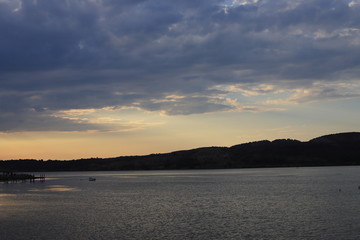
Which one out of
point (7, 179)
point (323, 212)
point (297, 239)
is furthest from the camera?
point (7, 179)

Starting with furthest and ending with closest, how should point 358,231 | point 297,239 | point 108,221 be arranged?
point 108,221
point 358,231
point 297,239

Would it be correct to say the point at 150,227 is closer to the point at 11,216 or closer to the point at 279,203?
the point at 11,216

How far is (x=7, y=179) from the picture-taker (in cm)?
16888

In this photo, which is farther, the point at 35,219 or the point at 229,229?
the point at 35,219

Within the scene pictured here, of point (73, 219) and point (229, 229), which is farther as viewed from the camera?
point (73, 219)

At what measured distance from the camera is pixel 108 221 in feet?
175

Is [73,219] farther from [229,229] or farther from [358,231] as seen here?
[358,231]

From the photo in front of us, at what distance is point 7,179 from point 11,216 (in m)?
119

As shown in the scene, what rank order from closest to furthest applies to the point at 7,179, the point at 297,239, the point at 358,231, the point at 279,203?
the point at 297,239, the point at 358,231, the point at 279,203, the point at 7,179

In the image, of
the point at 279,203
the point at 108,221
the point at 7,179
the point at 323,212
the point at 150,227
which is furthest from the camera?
the point at 7,179

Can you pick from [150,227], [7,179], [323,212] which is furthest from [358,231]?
[7,179]

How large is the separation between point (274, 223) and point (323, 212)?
13.3 m

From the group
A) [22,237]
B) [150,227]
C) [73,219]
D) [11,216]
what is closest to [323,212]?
[150,227]

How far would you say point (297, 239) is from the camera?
39719 mm
